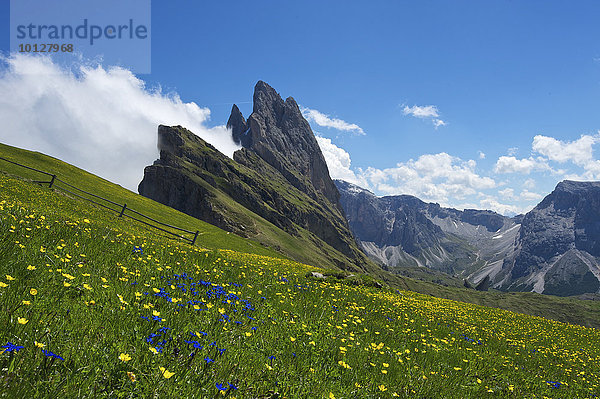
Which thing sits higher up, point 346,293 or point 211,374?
point 211,374

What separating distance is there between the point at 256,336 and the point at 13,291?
3.89 meters

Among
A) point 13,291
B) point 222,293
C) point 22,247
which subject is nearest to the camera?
point 13,291

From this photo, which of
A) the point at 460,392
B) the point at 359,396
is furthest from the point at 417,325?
the point at 359,396

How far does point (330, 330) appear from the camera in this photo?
8.11 meters

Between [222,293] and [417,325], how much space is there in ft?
27.2

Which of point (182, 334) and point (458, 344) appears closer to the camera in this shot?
point (182, 334)

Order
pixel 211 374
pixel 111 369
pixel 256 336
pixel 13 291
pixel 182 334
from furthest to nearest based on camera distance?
pixel 256 336, pixel 182 334, pixel 13 291, pixel 211 374, pixel 111 369

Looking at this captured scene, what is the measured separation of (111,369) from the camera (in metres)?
3.51

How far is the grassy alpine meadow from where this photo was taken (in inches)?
139

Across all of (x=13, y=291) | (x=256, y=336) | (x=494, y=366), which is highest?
(x=13, y=291)

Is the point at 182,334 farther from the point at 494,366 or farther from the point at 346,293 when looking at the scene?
the point at 346,293

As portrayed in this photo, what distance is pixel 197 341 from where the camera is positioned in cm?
482

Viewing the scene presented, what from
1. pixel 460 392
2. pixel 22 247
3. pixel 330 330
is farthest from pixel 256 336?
pixel 22 247

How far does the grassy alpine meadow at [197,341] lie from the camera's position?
11.6ft
